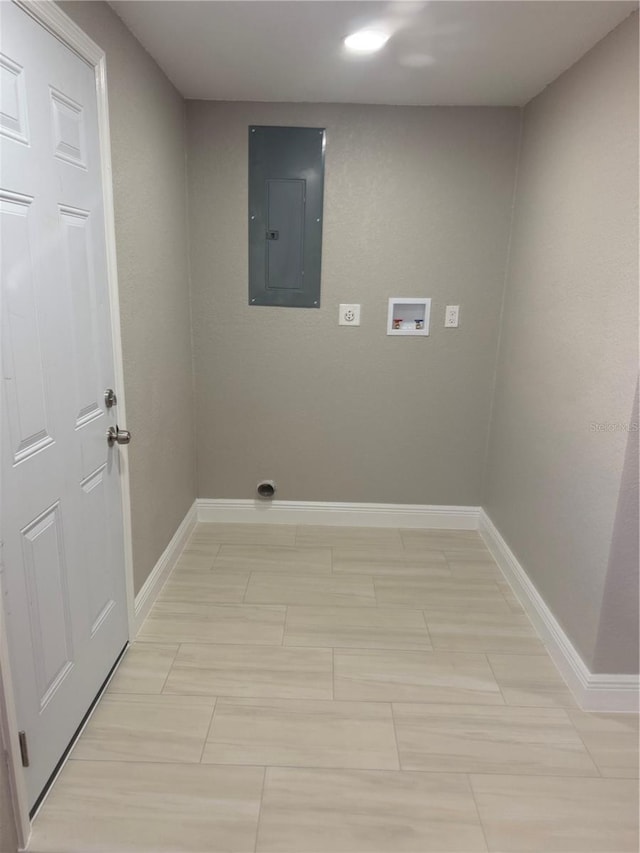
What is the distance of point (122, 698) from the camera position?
192 cm

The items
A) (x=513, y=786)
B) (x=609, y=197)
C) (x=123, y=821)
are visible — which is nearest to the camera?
(x=123, y=821)

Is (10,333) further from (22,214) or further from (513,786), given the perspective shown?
(513,786)

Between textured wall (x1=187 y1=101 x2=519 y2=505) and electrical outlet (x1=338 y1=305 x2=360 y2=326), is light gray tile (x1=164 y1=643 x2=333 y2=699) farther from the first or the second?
electrical outlet (x1=338 y1=305 x2=360 y2=326)

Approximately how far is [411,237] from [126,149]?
151cm

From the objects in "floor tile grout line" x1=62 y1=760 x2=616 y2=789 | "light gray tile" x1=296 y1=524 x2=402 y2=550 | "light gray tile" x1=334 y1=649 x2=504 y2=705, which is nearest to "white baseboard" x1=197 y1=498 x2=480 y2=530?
"light gray tile" x1=296 y1=524 x2=402 y2=550

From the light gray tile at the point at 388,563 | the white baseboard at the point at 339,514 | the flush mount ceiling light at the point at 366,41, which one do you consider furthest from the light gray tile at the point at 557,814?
the flush mount ceiling light at the point at 366,41

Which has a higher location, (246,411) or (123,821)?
(246,411)

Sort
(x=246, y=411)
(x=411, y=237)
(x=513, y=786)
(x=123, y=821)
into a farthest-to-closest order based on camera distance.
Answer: (x=246, y=411)
(x=411, y=237)
(x=513, y=786)
(x=123, y=821)

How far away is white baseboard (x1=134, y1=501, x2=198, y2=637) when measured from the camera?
231cm

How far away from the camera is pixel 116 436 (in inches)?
77.0

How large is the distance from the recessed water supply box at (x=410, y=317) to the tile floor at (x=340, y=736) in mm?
1358

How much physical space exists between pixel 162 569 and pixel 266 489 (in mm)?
858

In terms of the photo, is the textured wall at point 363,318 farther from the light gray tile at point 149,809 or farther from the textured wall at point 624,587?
the light gray tile at point 149,809

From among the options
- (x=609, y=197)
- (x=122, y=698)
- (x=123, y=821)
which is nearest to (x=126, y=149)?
(x=609, y=197)
